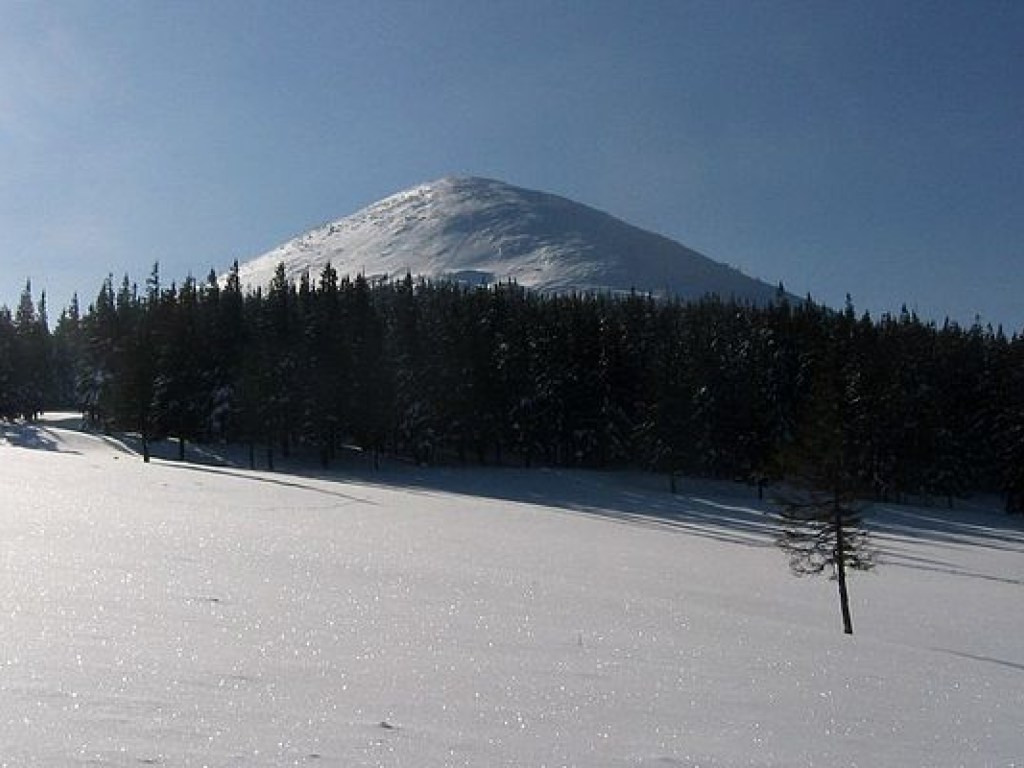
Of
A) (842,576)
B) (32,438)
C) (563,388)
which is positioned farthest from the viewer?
(563,388)

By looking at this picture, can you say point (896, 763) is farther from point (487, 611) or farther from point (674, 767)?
point (487, 611)

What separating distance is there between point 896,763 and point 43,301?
180m

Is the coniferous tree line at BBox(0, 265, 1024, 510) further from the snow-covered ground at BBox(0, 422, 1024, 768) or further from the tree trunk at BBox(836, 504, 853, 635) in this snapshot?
the tree trunk at BBox(836, 504, 853, 635)

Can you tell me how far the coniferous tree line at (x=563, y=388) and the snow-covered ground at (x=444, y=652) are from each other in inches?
1491

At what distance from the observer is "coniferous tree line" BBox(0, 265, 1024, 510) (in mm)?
72062

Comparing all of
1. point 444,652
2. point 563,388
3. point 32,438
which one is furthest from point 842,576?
point 32,438

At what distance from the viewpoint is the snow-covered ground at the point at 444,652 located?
8094 mm

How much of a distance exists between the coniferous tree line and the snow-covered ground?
3787 cm

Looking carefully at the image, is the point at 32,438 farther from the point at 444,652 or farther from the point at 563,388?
the point at 444,652

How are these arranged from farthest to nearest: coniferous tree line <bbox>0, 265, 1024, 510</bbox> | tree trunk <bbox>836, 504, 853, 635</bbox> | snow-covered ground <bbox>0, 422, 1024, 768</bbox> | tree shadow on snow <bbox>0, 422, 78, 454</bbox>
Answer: coniferous tree line <bbox>0, 265, 1024, 510</bbox> → tree shadow on snow <bbox>0, 422, 78, 454</bbox> → tree trunk <bbox>836, 504, 853, 635</bbox> → snow-covered ground <bbox>0, 422, 1024, 768</bbox>

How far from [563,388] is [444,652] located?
6469cm

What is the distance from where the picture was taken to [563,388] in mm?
76750

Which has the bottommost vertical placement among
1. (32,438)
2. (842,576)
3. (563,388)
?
(842,576)

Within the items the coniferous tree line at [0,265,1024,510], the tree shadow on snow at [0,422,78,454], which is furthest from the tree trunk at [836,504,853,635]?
the tree shadow on snow at [0,422,78,454]
